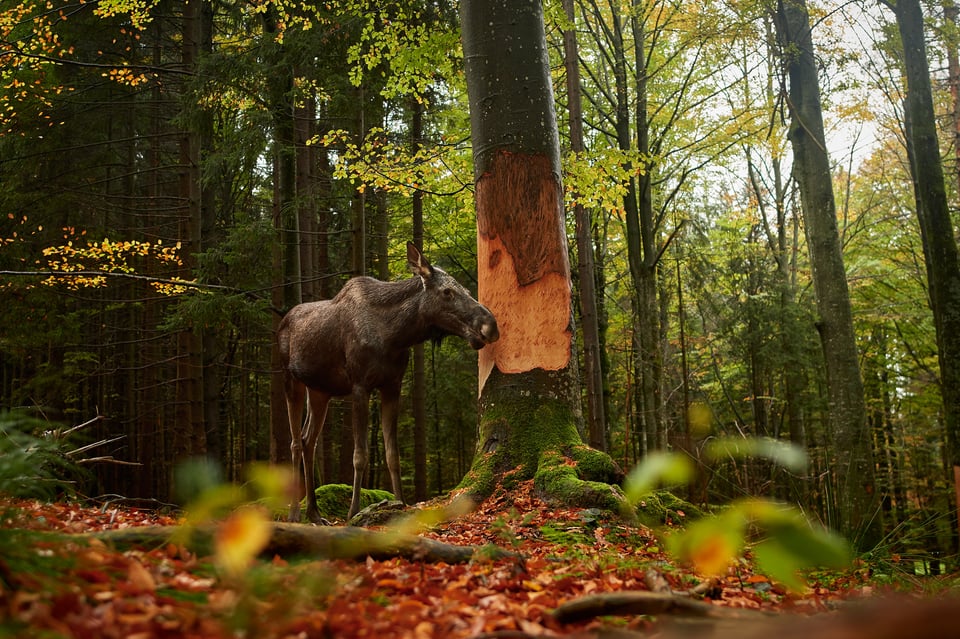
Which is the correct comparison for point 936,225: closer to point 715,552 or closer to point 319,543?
point 319,543

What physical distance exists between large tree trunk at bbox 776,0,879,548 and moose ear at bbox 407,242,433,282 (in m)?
6.26

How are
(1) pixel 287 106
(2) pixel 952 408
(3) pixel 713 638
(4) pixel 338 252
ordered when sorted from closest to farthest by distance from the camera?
(3) pixel 713 638 < (2) pixel 952 408 < (1) pixel 287 106 < (4) pixel 338 252

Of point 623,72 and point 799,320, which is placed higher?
point 623,72

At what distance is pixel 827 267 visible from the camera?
10688 millimetres

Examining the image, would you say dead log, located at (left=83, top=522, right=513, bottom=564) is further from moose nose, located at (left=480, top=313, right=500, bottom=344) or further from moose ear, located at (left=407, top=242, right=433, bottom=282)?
moose ear, located at (left=407, top=242, right=433, bottom=282)

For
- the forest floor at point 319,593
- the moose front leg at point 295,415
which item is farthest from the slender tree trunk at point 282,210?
the forest floor at point 319,593

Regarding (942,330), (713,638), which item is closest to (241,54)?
(942,330)

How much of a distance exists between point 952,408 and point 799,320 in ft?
34.6

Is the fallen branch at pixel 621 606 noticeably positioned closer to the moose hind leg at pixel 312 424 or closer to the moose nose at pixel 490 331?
the moose nose at pixel 490 331

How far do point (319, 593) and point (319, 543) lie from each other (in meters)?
1.18

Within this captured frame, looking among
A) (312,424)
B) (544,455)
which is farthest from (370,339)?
(544,455)

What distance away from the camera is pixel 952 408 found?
9500 mm

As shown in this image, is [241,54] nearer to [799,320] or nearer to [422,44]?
[422,44]

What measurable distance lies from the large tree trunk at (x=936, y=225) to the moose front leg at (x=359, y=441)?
7.79 meters
